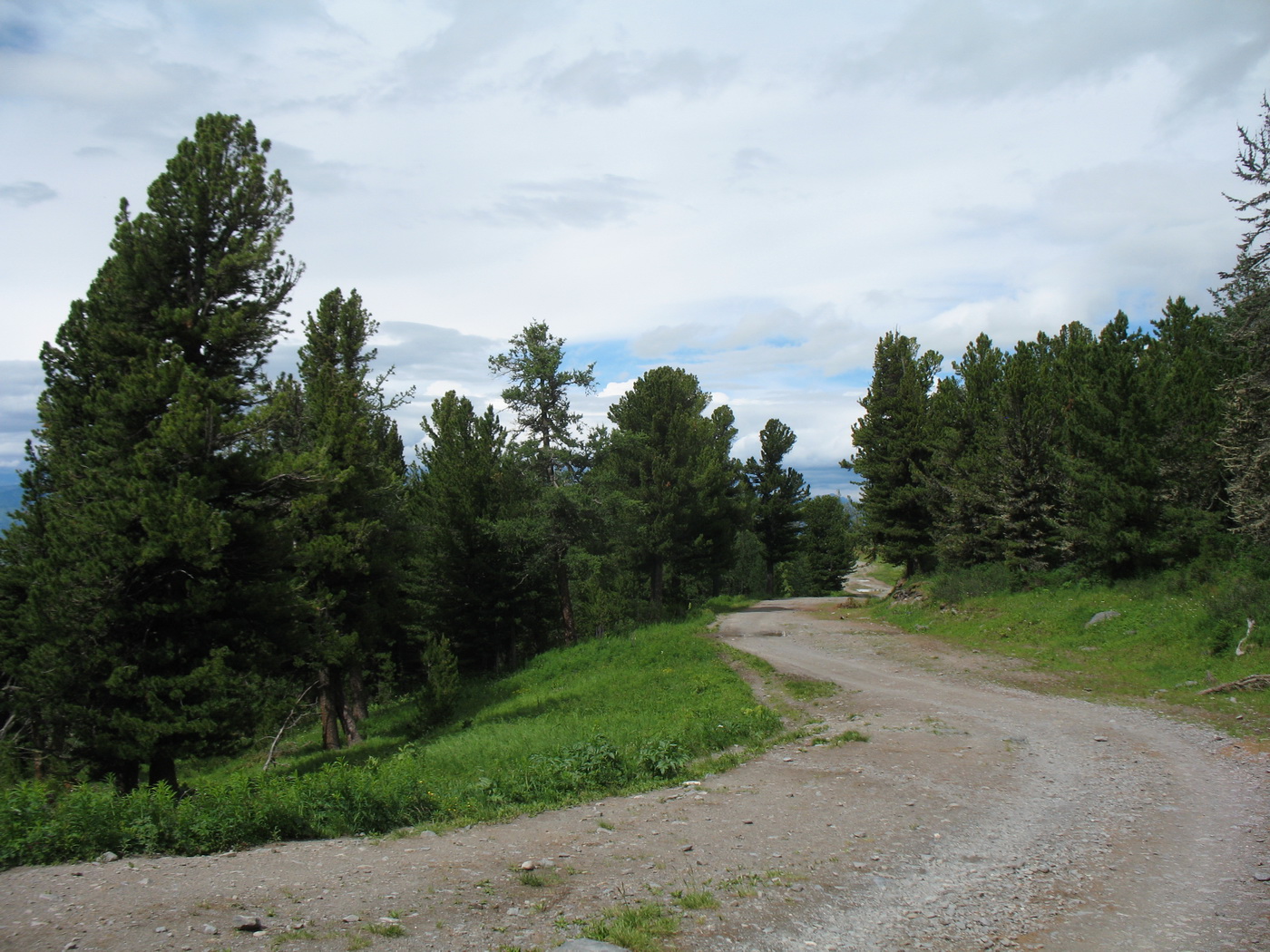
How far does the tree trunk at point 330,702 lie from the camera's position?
75.4 feet

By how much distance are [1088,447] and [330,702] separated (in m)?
25.5

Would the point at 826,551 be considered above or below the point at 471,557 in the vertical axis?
below

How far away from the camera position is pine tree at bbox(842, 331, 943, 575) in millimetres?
34531

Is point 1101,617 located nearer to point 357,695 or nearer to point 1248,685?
point 1248,685

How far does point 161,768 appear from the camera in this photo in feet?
42.0

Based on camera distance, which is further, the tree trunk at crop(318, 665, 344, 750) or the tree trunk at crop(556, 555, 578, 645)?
the tree trunk at crop(556, 555, 578, 645)

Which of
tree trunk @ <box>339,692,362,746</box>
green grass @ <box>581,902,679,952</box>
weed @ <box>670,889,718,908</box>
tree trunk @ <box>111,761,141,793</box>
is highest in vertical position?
green grass @ <box>581,902,679,952</box>

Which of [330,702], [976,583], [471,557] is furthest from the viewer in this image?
[471,557]

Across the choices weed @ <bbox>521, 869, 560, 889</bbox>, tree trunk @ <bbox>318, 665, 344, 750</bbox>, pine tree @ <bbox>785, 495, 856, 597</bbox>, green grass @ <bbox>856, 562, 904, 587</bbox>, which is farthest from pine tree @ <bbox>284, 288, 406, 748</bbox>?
green grass @ <bbox>856, 562, 904, 587</bbox>

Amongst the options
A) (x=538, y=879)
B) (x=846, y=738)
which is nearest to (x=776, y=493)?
(x=846, y=738)

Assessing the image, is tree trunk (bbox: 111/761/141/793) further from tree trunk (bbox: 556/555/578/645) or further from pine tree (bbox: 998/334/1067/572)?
pine tree (bbox: 998/334/1067/572)

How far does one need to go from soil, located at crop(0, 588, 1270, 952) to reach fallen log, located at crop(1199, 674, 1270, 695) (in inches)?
115

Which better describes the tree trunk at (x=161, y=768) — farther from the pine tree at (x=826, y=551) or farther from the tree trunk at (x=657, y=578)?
the pine tree at (x=826, y=551)

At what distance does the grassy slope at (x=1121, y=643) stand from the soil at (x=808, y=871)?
9.67ft
